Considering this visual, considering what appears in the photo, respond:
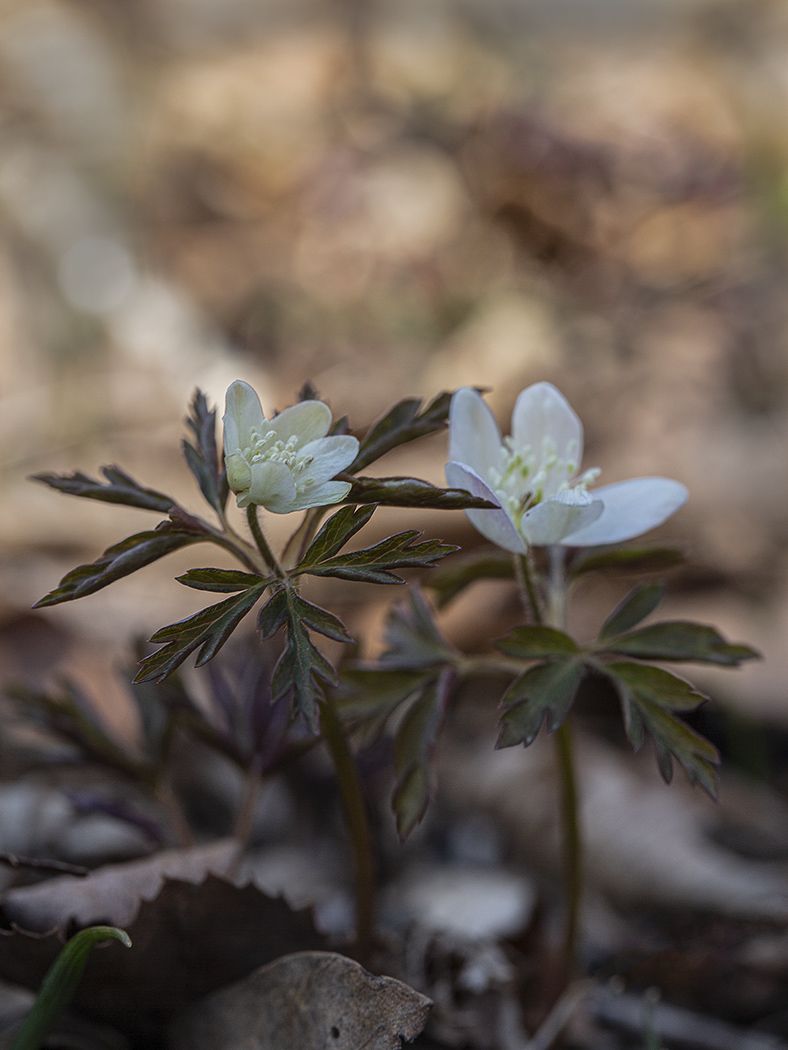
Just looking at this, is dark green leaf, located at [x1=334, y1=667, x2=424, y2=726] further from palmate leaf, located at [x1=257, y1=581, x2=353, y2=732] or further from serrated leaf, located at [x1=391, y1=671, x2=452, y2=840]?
palmate leaf, located at [x1=257, y1=581, x2=353, y2=732]

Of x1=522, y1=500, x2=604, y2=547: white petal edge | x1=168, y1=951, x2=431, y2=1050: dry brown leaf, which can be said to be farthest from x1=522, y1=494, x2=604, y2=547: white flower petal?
x1=168, y1=951, x2=431, y2=1050: dry brown leaf

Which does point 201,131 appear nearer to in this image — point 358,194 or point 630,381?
point 358,194

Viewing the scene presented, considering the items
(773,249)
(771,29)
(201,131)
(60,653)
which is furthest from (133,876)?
(771,29)

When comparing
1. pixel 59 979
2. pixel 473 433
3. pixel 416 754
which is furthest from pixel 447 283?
pixel 59 979

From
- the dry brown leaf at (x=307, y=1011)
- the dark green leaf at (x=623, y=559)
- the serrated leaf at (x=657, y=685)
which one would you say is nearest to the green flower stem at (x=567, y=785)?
the dark green leaf at (x=623, y=559)

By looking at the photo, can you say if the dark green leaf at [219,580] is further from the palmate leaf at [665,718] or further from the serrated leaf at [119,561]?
the palmate leaf at [665,718]

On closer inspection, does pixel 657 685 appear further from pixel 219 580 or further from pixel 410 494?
pixel 219 580
